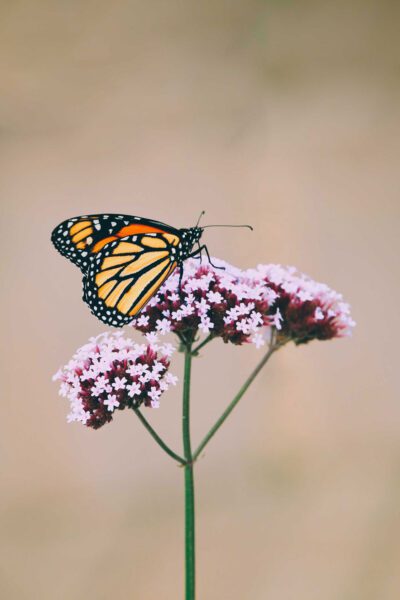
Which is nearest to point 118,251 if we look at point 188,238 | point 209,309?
point 188,238

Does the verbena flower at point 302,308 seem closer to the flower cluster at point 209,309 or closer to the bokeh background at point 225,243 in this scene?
the flower cluster at point 209,309

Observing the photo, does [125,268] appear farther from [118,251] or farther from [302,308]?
[302,308]

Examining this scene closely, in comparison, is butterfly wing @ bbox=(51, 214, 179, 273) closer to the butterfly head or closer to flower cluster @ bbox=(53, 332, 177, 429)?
the butterfly head

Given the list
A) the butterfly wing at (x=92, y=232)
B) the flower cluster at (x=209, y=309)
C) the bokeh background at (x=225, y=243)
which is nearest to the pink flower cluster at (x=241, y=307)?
the flower cluster at (x=209, y=309)

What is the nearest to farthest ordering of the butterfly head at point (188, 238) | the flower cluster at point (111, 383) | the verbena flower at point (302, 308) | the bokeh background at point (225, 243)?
1. the flower cluster at point (111, 383)
2. the verbena flower at point (302, 308)
3. the butterfly head at point (188, 238)
4. the bokeh background at point (225, 243)

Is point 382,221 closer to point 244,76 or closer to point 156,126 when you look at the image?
point 244,76

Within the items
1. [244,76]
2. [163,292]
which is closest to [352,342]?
[244,76]
